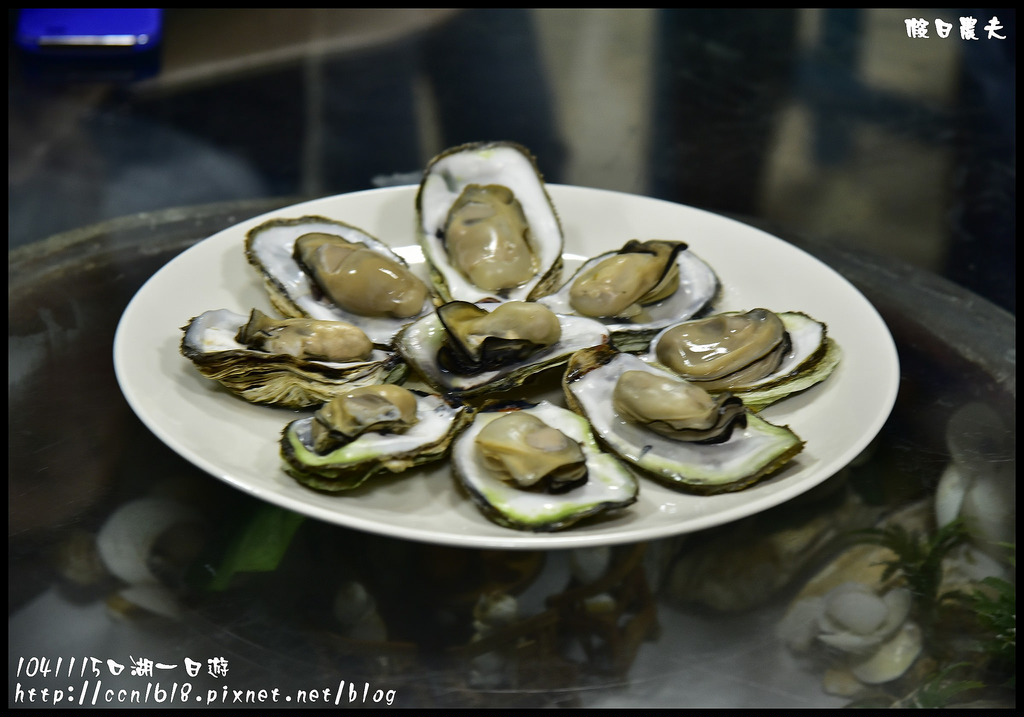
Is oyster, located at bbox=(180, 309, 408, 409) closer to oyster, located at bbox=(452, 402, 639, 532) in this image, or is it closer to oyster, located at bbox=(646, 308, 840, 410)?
oyster, located at bbox=(452, 402, 639, 532)

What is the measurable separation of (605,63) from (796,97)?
57cm

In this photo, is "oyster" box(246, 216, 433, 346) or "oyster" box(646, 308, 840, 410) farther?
"oyster" box(246, 216, 433, 346)

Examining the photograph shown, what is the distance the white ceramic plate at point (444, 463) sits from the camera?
0.98 m

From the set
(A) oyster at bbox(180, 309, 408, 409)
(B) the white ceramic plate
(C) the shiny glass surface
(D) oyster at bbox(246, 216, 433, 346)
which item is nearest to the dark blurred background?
(C) the shiny glass surface

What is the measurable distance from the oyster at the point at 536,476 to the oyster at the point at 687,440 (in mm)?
50

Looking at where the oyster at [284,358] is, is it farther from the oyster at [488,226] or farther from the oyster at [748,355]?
the oyster at [748,355]

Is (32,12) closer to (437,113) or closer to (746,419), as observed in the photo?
(437,113)

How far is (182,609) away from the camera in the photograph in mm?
1023

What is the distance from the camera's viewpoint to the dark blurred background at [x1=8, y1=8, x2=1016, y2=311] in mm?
1986

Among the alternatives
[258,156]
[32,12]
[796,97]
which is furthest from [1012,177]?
[32,12]

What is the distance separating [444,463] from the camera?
3.59 feet

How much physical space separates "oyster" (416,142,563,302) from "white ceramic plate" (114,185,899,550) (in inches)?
2.8
